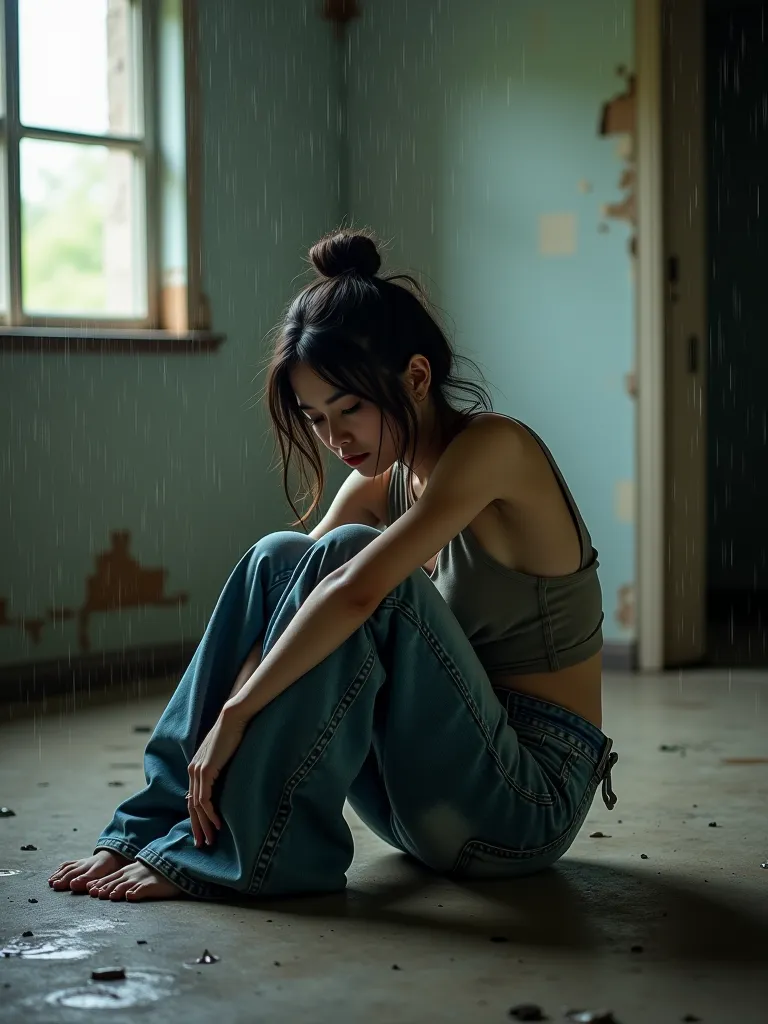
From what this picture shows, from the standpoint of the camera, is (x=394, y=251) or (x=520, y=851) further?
(x=394, y=251)

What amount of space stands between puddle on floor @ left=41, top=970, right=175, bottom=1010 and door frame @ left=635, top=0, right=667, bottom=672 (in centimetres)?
274

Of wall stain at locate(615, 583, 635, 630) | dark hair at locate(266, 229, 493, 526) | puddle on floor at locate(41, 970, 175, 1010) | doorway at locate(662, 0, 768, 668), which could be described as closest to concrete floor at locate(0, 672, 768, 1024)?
puddle on floor at locate(41, 970, 175, 1010)

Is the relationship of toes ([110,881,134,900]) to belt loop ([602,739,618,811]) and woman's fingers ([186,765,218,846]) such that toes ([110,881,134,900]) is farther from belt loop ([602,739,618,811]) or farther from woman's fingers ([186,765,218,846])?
belt loop ([602,739,618,811])

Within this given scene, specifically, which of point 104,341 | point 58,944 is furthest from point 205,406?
point 58,944

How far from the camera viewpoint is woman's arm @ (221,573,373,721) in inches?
69.6

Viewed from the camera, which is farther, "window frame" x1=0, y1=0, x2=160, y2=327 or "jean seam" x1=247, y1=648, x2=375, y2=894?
"window frame" x1=0, y1=0, x2=160, y2=327

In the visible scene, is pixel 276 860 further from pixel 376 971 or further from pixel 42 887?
pixel 42 887

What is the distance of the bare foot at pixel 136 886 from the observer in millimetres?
1896

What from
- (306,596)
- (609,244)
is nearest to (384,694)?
(306,596)

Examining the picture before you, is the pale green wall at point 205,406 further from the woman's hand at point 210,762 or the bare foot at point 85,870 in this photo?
the woman's hand at point 210,762

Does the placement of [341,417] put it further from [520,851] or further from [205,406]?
[205,406]

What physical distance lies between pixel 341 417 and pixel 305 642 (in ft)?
1.09

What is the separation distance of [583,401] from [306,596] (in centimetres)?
251

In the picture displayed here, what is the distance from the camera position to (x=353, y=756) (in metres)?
1.84
